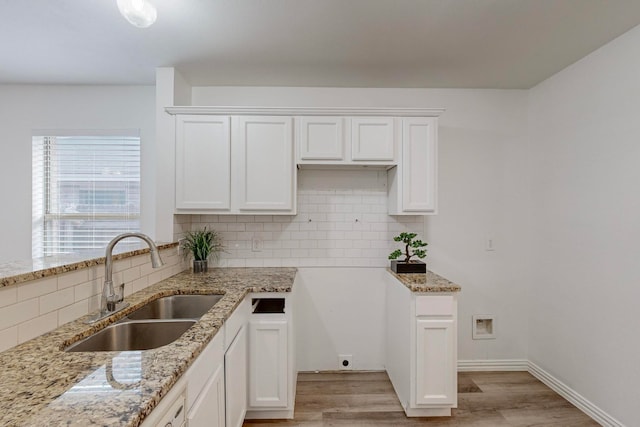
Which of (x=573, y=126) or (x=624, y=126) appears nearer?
(x=624, y=126)

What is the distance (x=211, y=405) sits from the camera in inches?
54.1

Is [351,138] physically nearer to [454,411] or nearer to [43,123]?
[454,411]

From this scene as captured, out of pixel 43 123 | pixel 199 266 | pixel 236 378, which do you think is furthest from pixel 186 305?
pixel 43 123

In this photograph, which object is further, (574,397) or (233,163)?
(233,163)

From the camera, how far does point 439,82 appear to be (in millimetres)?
2766

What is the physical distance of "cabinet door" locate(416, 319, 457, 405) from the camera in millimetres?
2098

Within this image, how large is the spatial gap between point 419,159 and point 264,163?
121 centimetres

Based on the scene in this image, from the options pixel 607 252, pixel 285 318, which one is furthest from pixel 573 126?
Answer: pixel 285 318

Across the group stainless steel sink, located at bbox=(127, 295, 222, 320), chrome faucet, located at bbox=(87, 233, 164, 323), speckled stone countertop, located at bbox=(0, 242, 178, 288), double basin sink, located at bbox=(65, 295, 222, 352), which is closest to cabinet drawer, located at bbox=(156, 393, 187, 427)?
double basin sink, located at bbox=(65, 295, 222, 352)

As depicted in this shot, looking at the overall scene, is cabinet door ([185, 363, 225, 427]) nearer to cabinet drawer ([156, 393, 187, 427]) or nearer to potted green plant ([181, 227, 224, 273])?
cabinet drawer ([156, 393, 187, 427])

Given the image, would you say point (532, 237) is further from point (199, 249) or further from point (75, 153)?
point (75, 153)

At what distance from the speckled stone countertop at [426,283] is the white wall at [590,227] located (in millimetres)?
1007

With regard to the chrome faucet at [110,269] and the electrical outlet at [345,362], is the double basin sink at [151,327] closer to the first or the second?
the chrome faucet at [110,269]

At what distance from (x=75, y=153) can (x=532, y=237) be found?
13.7 ft
